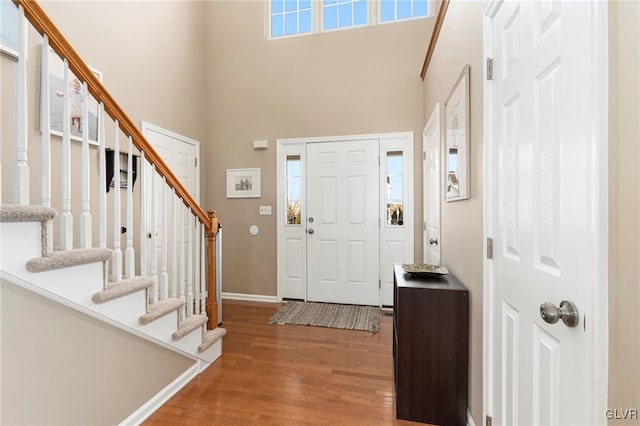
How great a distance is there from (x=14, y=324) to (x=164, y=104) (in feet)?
9.33

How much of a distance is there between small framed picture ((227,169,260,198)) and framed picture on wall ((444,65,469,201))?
2519 millimetres

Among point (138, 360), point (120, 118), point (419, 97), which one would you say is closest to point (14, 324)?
point (138, 360)

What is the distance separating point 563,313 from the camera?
2.61ft

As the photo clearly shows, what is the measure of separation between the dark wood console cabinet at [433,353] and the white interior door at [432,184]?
883 millimetres

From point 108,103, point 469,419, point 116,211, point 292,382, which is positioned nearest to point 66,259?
point 116,211

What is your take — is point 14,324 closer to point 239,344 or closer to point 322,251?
point 239,344

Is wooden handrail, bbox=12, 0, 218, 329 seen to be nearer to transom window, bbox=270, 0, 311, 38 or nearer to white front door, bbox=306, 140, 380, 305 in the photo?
white front door, bbox=306, 140, 380, 305

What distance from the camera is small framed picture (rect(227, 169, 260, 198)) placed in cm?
397

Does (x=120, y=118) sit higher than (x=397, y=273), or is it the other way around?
(x=120, y=118)

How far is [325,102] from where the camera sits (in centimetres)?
377

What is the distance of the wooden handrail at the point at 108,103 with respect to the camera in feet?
3.92

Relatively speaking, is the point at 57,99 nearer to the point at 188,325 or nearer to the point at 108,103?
the point at 108,103

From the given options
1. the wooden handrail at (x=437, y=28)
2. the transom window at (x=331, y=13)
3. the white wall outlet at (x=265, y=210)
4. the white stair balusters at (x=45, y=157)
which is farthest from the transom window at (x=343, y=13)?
the white stair balusters at (x=45, y=157)

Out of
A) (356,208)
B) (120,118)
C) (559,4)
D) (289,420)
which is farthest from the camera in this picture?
(356,208)
